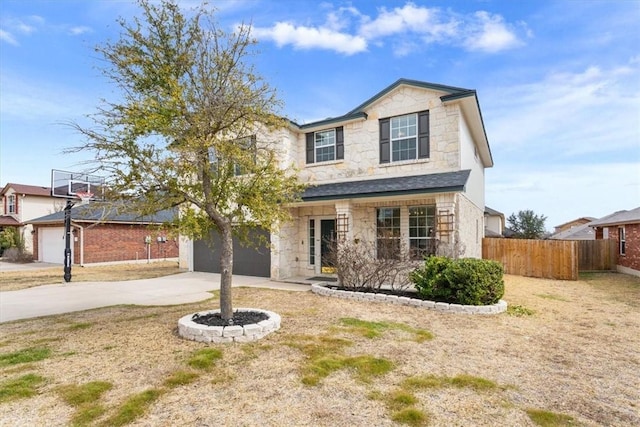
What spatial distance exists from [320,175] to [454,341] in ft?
30.6

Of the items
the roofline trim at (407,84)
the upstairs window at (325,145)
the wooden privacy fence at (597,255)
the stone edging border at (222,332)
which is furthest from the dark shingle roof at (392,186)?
the wooden privacy fence at (597,255)

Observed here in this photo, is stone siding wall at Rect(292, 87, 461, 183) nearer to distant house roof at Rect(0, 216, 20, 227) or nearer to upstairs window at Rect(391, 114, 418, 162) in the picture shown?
upstairs window at Rect(391, 114, 418, 162)

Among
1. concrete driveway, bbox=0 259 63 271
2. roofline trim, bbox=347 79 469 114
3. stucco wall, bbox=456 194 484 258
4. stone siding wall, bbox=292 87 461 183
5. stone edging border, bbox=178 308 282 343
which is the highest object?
roofline trim, bbox=347 79 469 114

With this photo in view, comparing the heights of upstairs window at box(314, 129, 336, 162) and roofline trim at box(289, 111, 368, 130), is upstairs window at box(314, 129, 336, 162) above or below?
below

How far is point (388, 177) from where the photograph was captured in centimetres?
1276

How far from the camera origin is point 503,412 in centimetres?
372

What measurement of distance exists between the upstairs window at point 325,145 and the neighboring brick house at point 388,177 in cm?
4

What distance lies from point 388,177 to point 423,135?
1904 mm

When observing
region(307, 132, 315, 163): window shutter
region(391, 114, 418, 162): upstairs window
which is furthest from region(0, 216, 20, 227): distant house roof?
region(391, 114, 418, 162): upstairs window

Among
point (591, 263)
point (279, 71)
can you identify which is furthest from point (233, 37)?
point (591, 263)

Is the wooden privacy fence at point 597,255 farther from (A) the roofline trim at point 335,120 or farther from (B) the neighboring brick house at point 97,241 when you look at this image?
(B) the neighboring brick house at point 97,241

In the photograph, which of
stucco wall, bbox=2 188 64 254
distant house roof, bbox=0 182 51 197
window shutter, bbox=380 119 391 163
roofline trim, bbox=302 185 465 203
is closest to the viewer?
roofline trim, bbox=302 185 465 203

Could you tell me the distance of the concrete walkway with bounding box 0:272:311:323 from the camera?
8.90 m

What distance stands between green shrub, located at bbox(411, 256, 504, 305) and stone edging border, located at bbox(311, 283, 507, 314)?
0.75ft
